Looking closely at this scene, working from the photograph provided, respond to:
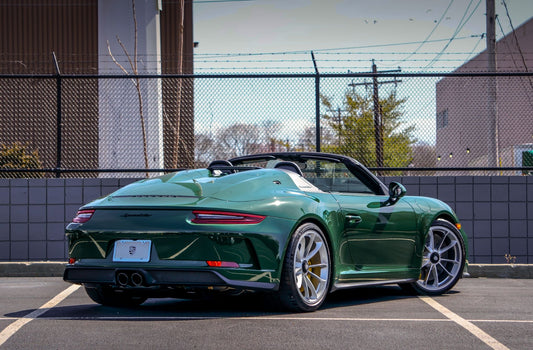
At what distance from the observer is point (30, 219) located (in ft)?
35.8

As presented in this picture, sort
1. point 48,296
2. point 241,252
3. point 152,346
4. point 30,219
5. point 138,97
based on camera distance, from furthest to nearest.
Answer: point 138,97 < point 30,219 < point 48,296 < point 241,252 < point 152,346

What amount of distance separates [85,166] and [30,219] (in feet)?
3.51

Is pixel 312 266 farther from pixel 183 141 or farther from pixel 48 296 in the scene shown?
pixel 183 141

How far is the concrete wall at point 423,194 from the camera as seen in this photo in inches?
428

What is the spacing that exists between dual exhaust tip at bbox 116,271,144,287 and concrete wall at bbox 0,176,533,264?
531 cm

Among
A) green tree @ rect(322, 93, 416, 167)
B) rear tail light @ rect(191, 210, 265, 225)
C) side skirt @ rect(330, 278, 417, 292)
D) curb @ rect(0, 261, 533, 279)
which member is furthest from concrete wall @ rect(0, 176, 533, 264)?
rear tail light @ rect(191, 210, 265, 225)

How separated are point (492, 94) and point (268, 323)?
315 inches

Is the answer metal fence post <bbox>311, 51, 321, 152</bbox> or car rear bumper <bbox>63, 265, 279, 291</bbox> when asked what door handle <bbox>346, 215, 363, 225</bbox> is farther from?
metal fence post <bbox>311, 51, 321, 152</bbox>

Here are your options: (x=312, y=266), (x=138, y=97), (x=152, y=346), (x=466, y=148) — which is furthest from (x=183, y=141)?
(x=152, y=346)

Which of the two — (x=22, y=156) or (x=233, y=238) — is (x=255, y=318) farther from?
(x=22, y=156)

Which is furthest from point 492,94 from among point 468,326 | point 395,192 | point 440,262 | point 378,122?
point 468,326

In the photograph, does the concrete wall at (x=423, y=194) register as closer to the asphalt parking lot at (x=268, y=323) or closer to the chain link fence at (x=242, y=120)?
the chain link fence at (x=242, y=120)

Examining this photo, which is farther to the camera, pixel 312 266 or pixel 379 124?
pixel 379 124

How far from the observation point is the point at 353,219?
6695 mm
